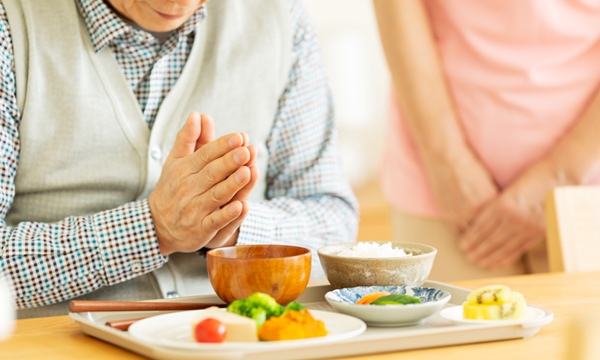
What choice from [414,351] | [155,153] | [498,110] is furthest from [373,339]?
[498,110]

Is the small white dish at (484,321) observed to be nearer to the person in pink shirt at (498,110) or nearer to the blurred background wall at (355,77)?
the person in pink shirt at (498,110)

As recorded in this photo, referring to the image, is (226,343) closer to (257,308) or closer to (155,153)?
(257,308)

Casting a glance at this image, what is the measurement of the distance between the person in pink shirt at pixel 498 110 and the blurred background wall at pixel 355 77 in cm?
189

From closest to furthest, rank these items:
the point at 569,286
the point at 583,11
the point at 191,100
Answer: the point at 569,286 < the point at 191,100 < the point at 583,11

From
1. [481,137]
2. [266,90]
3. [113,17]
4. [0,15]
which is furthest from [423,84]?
[0,15]

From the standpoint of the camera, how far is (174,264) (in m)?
1.53

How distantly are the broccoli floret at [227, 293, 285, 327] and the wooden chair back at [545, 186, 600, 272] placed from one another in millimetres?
808

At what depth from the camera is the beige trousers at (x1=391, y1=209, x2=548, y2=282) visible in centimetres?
205

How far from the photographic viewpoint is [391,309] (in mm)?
989

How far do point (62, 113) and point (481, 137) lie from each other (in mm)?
980

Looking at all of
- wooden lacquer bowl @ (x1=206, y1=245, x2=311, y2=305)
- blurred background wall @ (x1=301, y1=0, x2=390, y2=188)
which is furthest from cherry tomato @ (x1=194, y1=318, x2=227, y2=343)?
blurred background wall @ (x1=301, y1=0, x2=390, y2=188)

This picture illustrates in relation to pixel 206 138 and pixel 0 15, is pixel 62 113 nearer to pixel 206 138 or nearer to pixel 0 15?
pixel 0 15

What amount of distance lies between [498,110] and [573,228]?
0.48 metres

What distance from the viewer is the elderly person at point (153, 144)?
1366 millimetres
